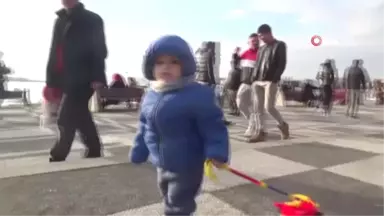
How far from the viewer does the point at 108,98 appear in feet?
38.3

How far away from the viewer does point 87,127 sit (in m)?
4.20

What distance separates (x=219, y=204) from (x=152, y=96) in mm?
1190

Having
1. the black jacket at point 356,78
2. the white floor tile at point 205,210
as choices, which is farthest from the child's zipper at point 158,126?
the black jacket at point 356,78

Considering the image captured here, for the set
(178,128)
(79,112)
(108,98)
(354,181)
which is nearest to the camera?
(178,128)

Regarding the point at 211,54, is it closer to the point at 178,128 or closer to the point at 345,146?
the point at 345,146

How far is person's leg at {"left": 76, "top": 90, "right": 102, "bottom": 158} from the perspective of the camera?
4089 mm

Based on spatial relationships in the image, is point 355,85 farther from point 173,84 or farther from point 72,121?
point 173,84

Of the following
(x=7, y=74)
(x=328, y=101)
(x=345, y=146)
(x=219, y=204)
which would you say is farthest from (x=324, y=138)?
(x=7, y=74)

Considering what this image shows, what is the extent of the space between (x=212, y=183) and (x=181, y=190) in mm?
1339

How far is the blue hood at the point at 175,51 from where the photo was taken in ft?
6.63

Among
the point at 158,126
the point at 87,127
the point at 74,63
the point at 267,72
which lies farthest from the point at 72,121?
the point at 267,72

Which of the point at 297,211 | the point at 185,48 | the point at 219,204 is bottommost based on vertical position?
the point at 219,204

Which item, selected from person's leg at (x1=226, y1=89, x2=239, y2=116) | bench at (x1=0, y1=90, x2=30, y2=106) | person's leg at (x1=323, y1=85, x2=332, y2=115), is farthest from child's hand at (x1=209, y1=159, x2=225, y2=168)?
bench at (x1=0, y1=90, x2=30, y2=106)

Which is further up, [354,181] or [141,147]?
[141,147]
